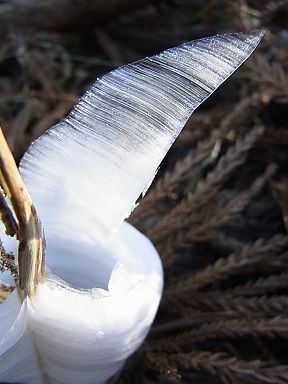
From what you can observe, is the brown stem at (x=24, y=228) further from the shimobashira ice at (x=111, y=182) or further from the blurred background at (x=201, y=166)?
the blurred background at (x=201, y=166)

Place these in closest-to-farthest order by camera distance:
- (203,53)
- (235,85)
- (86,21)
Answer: (203,53), (235,85), (86,21)

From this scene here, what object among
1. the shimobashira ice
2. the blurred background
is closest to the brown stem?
the shimobashira ice

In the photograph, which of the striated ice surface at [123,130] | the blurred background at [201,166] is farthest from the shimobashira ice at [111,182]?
the blurred background at [201,166]

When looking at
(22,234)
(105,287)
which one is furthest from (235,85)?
(22,234)

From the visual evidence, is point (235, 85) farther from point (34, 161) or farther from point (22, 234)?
point (22, 234)

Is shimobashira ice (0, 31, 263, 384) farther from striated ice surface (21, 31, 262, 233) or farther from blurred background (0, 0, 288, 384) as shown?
blurred background (0, 0, 288, 384)

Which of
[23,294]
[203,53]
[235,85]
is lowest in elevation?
[235,85]
